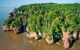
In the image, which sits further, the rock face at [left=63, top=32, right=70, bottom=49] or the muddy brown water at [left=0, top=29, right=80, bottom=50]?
the muddy brown water at [left=0, top=29, right=80, bottom=50]

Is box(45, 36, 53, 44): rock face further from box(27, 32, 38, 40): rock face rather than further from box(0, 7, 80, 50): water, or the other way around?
box(27, 32, 38, 40): rock face

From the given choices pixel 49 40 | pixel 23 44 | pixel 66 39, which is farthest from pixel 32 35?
pixel 66 39

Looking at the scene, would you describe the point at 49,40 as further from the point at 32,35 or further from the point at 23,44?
the point at 23,44

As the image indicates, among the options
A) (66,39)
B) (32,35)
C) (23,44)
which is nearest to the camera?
(66,39)

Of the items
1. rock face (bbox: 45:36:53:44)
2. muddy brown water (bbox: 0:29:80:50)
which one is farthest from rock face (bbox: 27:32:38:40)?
rock face (bbox: 45:36:53:44)

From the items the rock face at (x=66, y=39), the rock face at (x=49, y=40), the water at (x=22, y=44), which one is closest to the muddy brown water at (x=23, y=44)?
the water at (x=22, y=44)

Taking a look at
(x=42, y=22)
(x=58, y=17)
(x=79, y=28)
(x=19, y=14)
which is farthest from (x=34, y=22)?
(x=19, y=14)

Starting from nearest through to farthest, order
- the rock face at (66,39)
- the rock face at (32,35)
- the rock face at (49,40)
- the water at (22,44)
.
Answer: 1. the rock face at (66,39)
2. the water at (22,44)
3. the rock face at (49,40)
4. the rock face at (32,35)

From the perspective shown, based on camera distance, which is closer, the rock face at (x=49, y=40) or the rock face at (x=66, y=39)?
the rock face at (x=66, y=39)

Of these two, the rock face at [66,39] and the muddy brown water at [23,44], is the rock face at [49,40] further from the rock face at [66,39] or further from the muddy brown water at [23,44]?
the rock face at [66,39]
